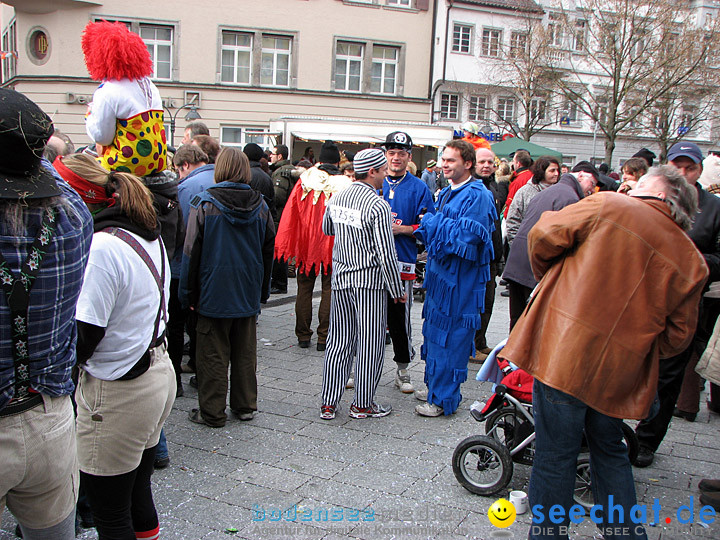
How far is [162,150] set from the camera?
12.4ft

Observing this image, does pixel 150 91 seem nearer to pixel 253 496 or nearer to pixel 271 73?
pixel 253 496

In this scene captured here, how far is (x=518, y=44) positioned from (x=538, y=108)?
3425 mm

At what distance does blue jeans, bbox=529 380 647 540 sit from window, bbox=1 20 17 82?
1028 inches

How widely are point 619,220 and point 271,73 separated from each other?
967 inches

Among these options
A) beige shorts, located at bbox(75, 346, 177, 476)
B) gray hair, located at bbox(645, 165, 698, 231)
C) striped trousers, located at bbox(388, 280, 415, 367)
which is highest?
gray hair, located at bbox(645, 165, 698, 231)

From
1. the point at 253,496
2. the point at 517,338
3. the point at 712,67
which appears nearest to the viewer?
the point at 517,338

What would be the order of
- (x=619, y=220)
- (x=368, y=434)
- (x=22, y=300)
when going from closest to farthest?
(x=22, y=300) < (x=619, y=220) < (x=368, y=434)

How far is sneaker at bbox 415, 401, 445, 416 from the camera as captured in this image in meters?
4.82

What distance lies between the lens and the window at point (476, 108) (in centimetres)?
2962

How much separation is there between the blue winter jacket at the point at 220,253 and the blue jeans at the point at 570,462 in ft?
7.78

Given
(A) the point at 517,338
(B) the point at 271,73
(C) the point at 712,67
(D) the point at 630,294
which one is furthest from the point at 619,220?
(C) the point at 712,67

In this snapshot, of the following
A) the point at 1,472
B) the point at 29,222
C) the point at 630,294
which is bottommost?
the point at 1,472

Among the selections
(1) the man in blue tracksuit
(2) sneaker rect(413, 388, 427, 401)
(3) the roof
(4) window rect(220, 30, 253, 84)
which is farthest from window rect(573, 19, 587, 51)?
(2) sneaker rect(413, 388, 427, 401)

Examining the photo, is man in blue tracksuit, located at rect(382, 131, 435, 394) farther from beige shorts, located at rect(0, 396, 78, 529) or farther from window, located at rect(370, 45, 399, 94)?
window, located at rect(370, 45, 399, 94)
